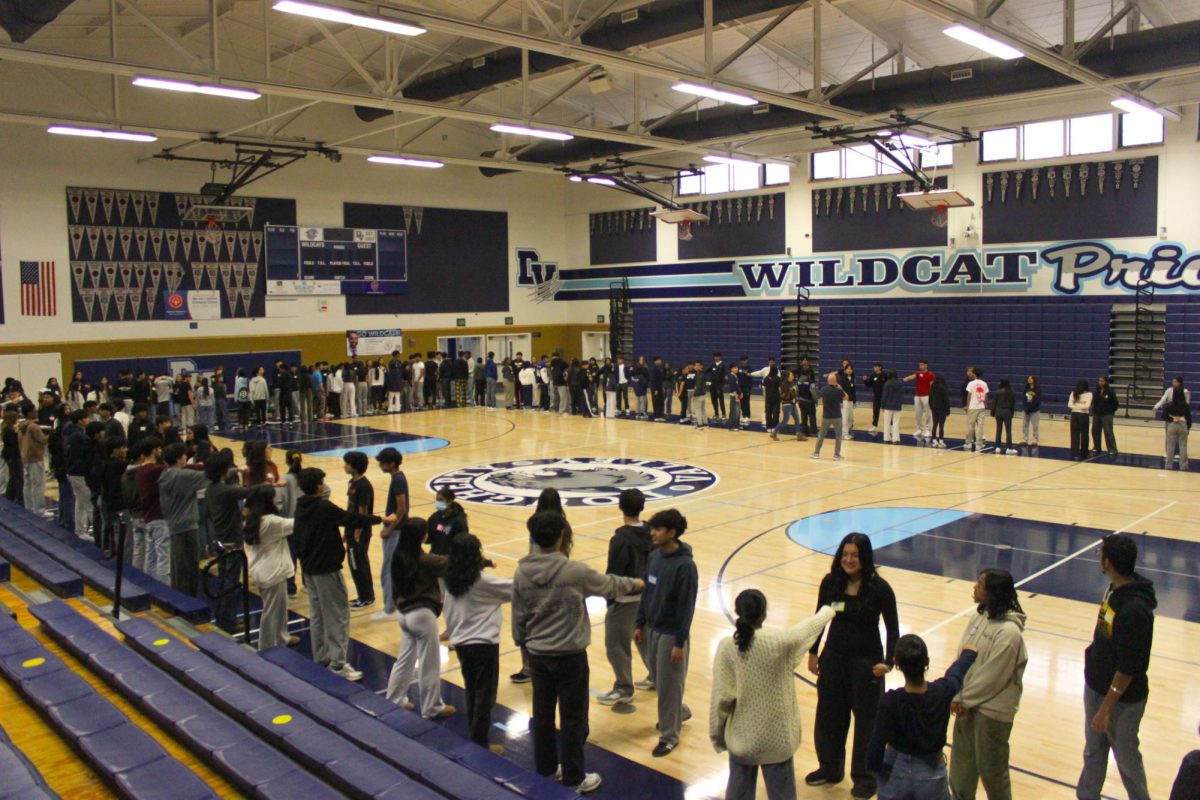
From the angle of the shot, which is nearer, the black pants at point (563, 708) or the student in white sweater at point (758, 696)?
the student in white sweater at point (758, 696)

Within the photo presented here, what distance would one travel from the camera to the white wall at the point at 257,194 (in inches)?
856

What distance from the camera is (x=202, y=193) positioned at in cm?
2367

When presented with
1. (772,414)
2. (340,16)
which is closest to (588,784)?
(340,16)

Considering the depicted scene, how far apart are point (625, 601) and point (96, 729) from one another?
3141mm

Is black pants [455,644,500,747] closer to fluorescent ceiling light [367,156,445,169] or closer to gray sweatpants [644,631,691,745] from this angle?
gray sweatpants [644,631,691,745]

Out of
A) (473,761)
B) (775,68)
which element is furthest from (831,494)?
(775,68)

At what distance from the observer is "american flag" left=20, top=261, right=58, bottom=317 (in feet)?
71.5

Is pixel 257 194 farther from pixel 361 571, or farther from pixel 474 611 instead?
pixel 474 611

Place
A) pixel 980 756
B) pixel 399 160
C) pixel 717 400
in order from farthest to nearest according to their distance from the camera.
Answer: pixel 717 400 → pixel 399 160 → pixel 980 756

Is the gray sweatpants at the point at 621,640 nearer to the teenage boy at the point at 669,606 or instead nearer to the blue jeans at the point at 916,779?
the teenage boy at the point at 669,606

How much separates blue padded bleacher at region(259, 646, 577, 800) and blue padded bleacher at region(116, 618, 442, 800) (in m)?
0.49

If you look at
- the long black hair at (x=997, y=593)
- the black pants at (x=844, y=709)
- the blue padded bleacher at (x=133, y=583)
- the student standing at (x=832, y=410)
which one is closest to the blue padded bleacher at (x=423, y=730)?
the blue padded bleacher at (x=133, y=583)

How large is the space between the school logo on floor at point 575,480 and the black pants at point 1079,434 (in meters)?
6.68

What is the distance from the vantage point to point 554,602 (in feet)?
16.6
